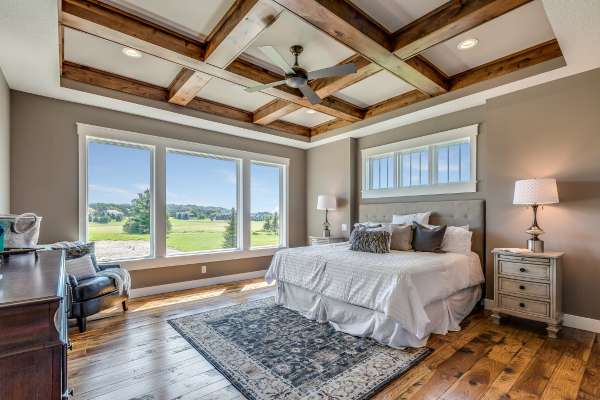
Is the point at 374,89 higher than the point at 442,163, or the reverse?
the point at 374,89

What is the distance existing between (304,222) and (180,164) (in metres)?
2.81

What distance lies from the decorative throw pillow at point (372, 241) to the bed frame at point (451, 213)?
3.57 feet

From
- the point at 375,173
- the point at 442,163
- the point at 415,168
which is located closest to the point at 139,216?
the point at 375,173

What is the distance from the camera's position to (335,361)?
96.3 inches

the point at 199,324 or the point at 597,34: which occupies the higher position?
the point at 597,34

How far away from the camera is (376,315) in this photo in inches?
110

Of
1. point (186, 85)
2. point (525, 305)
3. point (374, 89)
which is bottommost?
point (525, 305)

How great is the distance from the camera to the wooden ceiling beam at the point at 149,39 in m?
2.43

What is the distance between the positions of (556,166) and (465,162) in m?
1.04

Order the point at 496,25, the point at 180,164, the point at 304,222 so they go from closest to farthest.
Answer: the point at 496,25 → the point at 180,164 → the point at 304,222

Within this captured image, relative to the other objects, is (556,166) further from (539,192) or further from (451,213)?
(451,213)

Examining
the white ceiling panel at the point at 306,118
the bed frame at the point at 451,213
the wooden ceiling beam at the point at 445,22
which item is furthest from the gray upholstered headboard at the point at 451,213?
the wooden ceiling beam at the point at 445,22

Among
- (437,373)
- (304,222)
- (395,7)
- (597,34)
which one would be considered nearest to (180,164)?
Result: (304,222)

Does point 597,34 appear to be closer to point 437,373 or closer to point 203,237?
point 437,373
